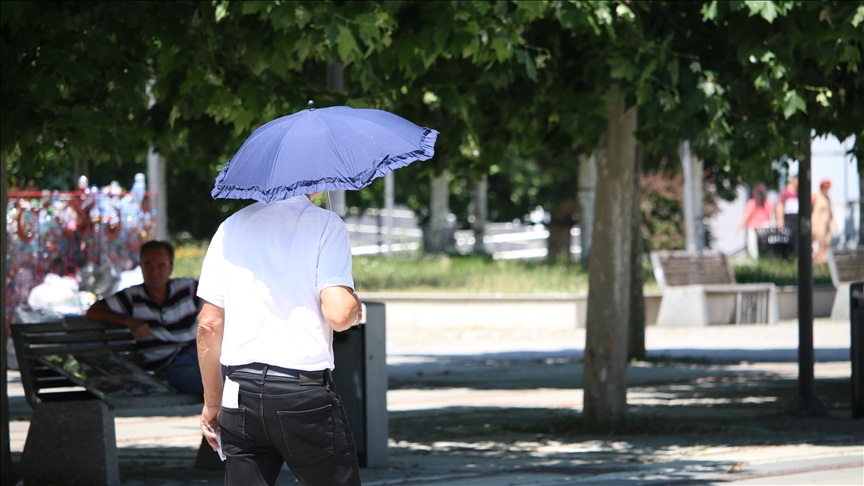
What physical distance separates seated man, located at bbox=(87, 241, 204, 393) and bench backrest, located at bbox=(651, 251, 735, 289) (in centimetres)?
1291

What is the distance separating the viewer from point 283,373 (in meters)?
3.74

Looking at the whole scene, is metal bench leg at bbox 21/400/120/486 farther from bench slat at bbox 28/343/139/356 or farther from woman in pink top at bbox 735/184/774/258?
woman in pink top at bbox 735/184/774/258

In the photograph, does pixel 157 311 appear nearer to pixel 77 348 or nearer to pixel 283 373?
pixel 77 348

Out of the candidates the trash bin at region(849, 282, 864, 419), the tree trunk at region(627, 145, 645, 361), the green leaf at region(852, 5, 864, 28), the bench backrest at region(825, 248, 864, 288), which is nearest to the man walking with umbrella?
the green leaf at region(852, 5, 864, 28)

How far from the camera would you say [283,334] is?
148 inches

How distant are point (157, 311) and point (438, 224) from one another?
2161cm

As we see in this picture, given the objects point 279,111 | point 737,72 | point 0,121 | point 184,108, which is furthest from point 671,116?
point 0,121

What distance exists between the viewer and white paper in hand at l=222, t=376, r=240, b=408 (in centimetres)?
379

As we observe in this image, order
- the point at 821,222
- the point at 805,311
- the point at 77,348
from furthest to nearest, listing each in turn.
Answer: the point at 821,222, the point at 805,311, the point at 77,348

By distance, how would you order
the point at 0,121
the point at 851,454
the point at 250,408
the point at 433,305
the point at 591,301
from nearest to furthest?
the point at 250,408 → the point at 0,121 → the point at 851,454 → the point at 591,301 → the point at 433,305

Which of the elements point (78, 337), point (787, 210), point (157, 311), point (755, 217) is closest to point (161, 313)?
point (157, 311)

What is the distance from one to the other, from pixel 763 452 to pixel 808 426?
54.8 inches

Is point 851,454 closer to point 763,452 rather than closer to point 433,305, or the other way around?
point 763,452

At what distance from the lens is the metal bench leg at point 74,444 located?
22.0 ft
